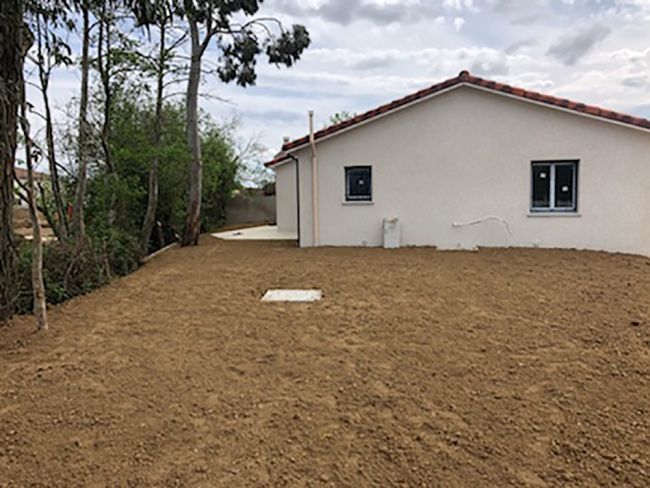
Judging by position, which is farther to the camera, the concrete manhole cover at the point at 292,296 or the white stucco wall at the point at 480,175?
the white stucco wall at the point at 480,175

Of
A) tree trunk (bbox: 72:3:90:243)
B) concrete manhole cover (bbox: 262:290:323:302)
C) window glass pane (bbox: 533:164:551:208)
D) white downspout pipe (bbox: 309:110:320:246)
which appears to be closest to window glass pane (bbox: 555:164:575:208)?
window glass pane (bbox: 533:164:551:208)

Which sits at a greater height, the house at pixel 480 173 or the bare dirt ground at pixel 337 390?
the house at pixel 480 173

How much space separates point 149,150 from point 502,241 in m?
8.83

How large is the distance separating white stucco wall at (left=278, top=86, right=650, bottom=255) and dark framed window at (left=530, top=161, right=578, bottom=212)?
0.20 metres

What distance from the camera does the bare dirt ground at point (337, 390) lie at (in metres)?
2.85

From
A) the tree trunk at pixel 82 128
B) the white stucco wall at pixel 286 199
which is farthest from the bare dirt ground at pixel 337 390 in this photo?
the white stucco wall at pixel 286 199

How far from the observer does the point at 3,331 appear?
5.48 metres

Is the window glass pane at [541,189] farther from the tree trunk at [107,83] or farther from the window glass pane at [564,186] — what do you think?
the tree trunk at [107,83]

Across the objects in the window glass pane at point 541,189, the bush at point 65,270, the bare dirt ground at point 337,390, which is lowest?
the bare dirt ground at point 337,390

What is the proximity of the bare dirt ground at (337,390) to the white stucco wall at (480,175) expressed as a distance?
451 centimetres

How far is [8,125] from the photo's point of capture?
18.4ft

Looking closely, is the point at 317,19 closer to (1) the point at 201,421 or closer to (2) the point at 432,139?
(2) the point at 432,139

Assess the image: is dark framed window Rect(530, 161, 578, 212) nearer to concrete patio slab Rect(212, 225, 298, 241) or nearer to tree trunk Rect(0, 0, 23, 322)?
concrete patio slab Rect(212, 225, 298, 241)

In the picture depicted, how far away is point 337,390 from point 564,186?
986 centimetres
